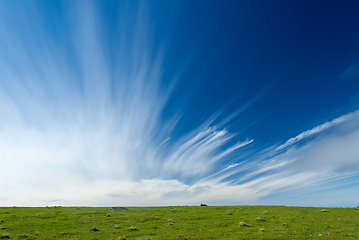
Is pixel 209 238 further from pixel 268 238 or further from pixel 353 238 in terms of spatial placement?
pixel 353 238

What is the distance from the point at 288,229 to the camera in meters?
28.1

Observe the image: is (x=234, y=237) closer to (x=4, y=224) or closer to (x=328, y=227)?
(x=328, y=227)

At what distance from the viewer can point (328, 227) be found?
1150 inches

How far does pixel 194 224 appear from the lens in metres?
33.1

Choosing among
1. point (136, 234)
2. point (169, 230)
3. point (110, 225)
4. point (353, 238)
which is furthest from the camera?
point (110, 225)

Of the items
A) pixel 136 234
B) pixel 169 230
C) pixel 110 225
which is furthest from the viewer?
pixel 110 225

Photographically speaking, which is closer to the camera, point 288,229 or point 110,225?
point 288,229

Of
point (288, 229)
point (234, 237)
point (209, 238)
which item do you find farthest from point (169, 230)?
point (288, 229)

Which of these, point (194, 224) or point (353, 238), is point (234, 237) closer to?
point (194, 224)

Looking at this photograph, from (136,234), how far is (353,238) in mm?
30983

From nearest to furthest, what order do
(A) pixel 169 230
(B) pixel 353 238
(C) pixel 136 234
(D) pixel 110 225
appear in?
(B) pixel 353 238 → (C) pixel 136 234 → (A) pixel 169 230 → (D) pixel 110 225

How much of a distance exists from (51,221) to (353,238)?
49.8 m

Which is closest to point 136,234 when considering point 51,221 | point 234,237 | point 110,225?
point 110,225

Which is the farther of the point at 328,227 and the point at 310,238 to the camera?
the point at 328,227
